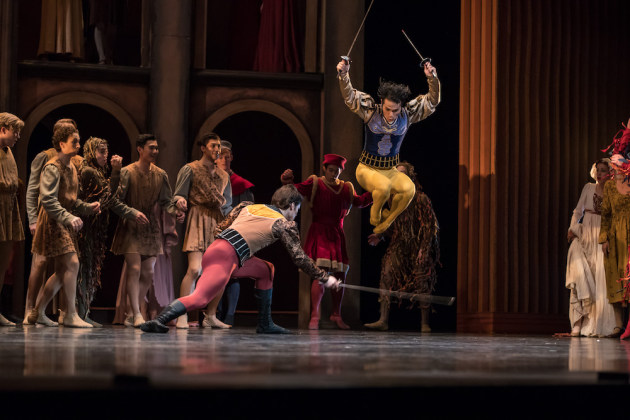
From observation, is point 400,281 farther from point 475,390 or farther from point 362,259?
point 475,390

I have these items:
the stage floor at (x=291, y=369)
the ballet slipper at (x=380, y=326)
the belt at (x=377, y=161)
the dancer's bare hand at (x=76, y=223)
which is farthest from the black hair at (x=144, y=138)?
the stage floor at (x=291, y=369)

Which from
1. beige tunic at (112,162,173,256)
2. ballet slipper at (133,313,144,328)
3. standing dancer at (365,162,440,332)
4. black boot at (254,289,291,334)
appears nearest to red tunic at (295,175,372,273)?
standing dancer at (365,162,440,332)

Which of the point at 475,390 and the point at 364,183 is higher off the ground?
the point at 364,183

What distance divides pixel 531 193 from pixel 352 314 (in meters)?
2.38

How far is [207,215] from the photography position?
27.8 ft

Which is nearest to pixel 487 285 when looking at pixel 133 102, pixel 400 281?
pixel 400 281

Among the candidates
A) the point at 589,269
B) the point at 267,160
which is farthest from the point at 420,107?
the point at 267,160

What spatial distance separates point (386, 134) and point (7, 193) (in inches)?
121

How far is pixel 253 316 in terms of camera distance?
417 inches

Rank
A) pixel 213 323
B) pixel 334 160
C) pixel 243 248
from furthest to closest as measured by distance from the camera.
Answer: pixel 334 160 < pixel 213 323 < pixel 243 248

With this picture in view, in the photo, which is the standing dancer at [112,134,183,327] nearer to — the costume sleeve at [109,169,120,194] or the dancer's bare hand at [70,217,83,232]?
the costume sleeve at [109,169,120,194]

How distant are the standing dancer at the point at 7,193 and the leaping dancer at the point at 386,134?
2635 mm

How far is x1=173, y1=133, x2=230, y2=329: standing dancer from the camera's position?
8.33 metres

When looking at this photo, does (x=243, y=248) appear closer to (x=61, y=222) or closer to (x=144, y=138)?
(x=61, y=222)
